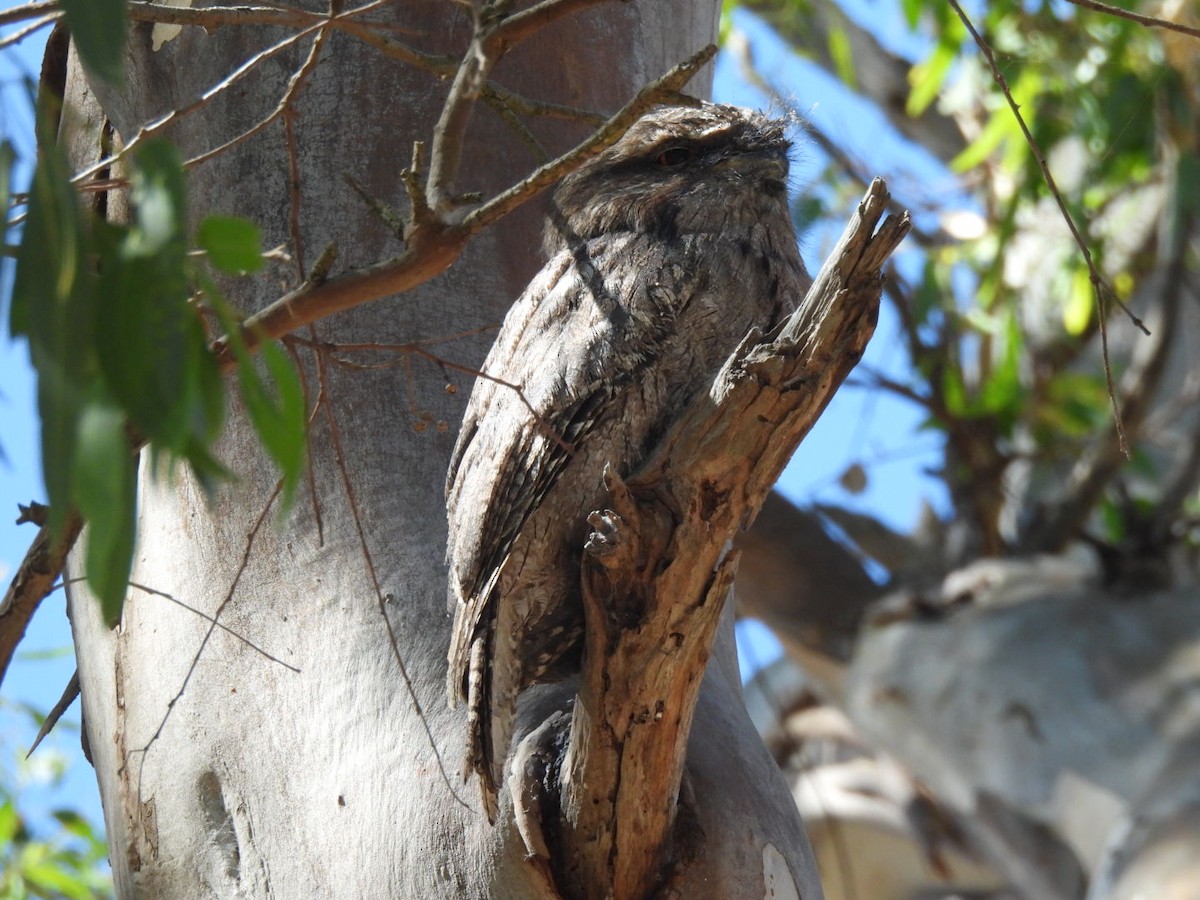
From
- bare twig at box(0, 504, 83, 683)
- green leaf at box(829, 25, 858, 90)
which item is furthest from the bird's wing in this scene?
green leaf at box(829, 25, 858, 90)

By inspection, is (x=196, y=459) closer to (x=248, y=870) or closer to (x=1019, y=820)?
(x=248, y=870)

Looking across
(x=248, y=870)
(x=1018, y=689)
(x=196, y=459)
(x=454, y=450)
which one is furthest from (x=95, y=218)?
(x=1018, y=689)

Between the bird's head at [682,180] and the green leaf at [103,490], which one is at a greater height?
the bird's head at [682,180]

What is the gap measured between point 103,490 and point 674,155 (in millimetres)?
1870

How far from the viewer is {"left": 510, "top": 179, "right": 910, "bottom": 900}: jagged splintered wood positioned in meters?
1.82

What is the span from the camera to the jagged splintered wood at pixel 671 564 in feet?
5.98

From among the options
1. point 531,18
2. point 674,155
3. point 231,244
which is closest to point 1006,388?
point 674,155

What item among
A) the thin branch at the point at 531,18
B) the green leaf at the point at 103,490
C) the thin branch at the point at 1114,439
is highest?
the thin branch at the point at 1114,439

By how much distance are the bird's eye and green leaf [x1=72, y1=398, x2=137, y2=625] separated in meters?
1.79

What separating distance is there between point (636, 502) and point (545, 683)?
0.57 m

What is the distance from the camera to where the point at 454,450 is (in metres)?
2.40

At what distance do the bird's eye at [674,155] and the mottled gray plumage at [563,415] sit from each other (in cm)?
22

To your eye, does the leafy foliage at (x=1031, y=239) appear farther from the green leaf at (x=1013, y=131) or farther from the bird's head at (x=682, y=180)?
the bird's head at (x=682, y=180)

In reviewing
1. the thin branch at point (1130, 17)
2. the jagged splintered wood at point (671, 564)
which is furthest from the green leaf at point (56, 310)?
the thin branch at point (1130, 17)
